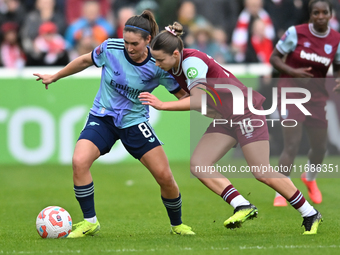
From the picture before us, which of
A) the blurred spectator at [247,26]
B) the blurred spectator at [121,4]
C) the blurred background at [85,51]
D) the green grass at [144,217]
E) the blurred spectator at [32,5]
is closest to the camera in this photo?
the green grass at [144,217]

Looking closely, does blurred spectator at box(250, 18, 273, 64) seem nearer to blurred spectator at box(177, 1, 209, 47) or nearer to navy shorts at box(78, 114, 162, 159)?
blurred spectator at box(177, 1, 209, 47)

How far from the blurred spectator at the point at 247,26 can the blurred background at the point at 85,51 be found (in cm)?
2

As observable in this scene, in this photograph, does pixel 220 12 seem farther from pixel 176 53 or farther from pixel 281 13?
pixel 176 53

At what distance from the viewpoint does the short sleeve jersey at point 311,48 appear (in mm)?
7531

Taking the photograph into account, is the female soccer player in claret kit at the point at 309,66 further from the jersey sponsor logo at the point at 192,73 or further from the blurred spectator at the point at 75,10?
the blurred spectator at the point at 75,10

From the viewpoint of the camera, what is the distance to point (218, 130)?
5.60 meters

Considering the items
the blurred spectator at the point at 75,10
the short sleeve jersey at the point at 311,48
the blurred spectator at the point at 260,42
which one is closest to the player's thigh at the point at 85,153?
the short sleeve jersey at the point at 311,48

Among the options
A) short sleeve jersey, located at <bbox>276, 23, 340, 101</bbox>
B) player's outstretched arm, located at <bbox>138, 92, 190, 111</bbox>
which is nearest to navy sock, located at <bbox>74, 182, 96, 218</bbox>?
player's outstretched arm, located at <bbox>138, 92, 190, 111</bbox>

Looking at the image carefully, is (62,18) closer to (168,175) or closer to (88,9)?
(88,9)

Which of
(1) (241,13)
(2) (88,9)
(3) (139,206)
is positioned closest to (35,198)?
(3) (139,206)

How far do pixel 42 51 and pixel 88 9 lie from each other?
145cm

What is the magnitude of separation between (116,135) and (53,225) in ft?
3.51

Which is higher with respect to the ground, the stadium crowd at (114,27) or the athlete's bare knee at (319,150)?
the stadium crowd at (114,27)

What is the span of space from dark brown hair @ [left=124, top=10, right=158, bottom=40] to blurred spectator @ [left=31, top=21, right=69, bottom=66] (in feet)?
24.5
